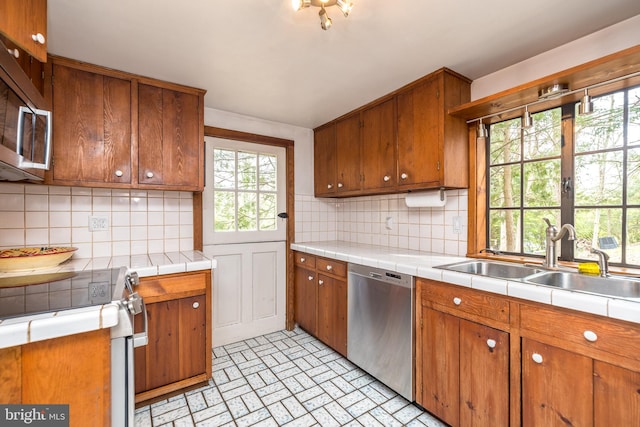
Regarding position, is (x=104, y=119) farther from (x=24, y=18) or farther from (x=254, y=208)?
(x=254, y=208)

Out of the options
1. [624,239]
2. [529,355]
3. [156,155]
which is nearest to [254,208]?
[156,155]

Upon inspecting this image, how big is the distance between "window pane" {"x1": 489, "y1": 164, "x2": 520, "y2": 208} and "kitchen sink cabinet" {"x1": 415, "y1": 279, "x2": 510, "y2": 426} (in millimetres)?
870

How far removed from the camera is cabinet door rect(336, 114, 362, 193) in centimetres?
266

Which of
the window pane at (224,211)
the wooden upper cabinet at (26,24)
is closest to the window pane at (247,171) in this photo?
the window pane at (224,211)

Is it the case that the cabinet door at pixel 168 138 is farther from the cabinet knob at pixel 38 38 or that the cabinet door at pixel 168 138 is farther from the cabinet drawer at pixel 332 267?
the cabinet drawer at pixel 332 267

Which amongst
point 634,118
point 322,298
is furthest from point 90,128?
point 634,118

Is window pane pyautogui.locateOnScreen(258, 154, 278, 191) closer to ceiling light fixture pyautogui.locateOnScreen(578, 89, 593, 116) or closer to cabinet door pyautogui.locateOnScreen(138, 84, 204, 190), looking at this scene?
cabinet door pyautogui.locateOnScreen(138, 84, 204, 190)

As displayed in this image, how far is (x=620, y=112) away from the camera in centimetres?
153

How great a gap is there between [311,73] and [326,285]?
5.64ft

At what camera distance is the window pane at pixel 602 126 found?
154 centimetres

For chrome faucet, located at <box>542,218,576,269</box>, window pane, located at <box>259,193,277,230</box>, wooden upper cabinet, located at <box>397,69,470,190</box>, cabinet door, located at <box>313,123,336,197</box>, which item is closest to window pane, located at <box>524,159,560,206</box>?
chrome faucet, located at <box>542,218,576,269</box>

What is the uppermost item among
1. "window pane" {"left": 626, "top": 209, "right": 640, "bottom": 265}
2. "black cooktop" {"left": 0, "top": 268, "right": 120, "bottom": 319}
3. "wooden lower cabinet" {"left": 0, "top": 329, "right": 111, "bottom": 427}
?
"window pane" {"left": 626, "top": 209, "right": 640, "bottom": 265}

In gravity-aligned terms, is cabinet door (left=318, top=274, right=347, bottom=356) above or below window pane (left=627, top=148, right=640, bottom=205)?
below

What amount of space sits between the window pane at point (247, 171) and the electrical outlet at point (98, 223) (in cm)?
110
